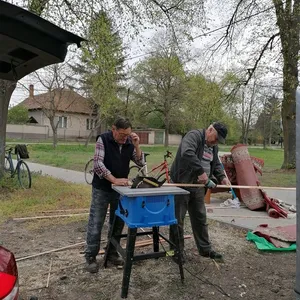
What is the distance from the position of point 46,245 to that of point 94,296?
1605 mm

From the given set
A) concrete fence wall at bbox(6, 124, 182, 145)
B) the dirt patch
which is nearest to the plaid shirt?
the dirt patch

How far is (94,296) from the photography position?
314cm

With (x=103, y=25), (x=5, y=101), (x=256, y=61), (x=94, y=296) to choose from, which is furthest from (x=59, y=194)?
(x=256, y=61)

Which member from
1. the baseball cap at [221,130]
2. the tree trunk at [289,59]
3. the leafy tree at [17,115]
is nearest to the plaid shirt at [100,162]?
the baseball cap at [221,130]

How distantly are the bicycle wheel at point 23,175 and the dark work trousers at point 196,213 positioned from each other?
528cm

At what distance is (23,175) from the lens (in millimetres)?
8383

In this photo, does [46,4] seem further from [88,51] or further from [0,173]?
[0,173]

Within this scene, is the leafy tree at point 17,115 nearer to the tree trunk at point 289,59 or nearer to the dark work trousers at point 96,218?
the tree trunk at point 289,59

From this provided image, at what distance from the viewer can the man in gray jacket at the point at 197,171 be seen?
369 centimetres

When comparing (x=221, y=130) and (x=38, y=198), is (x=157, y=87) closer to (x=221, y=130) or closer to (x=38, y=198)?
(x=38, y=198)

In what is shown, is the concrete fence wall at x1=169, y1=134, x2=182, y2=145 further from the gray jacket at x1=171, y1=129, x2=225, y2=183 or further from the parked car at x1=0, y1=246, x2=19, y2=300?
the parked car at x1=0, y1=246, x2=19, y2=300

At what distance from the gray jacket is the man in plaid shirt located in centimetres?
54

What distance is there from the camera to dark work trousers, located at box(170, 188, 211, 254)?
12.9ft

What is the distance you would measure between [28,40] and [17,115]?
38.4 metres
